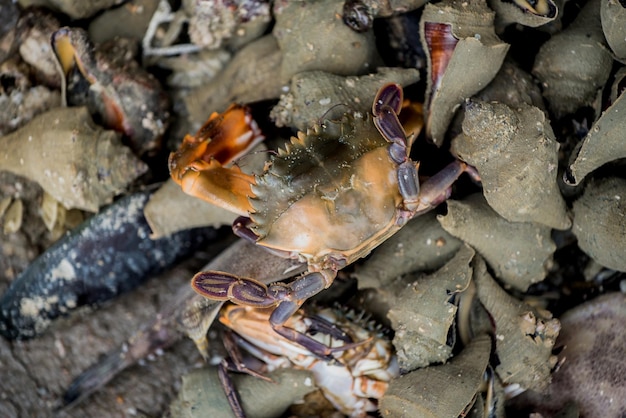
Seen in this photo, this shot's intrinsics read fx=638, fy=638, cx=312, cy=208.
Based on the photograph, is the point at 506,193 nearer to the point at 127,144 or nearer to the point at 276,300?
the point at 276,300

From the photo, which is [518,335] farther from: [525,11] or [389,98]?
[525,11]

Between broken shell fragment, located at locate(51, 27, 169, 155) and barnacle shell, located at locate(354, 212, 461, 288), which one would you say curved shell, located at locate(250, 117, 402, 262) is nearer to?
barnacle shell, located at locate(354, 212, 461, 288)

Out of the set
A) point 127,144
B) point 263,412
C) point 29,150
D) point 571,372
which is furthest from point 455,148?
point 29,150

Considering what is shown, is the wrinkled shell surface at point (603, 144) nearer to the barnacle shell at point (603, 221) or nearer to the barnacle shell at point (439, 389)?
the barnacle shell at point (603, 221)

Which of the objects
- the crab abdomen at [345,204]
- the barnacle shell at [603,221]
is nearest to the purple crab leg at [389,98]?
the crab abdomen at [345,204]

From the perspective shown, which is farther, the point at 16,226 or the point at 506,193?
the point at 16,226
